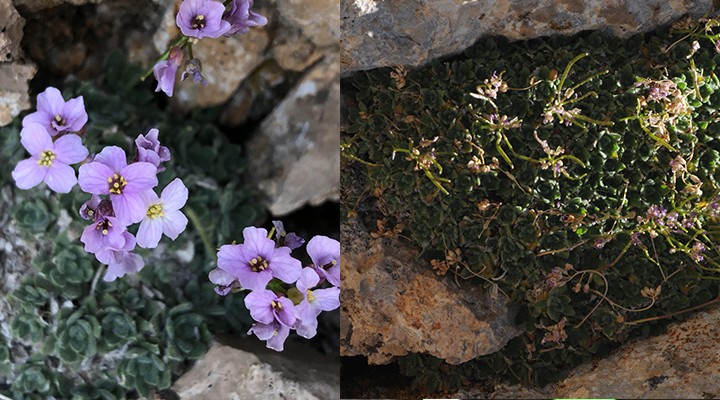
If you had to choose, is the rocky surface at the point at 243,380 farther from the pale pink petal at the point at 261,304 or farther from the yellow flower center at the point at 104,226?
the yellow flower center at the point at 104,226

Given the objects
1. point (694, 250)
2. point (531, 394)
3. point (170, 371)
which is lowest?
point (170, 371)

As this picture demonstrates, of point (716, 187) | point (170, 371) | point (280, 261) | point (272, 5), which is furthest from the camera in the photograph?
point (272, 5)

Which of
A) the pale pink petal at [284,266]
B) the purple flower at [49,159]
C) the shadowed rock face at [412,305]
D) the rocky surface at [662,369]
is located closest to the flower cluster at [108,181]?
the purple flower at [49,159]

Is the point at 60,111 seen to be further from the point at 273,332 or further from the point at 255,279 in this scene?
the point at 273,332

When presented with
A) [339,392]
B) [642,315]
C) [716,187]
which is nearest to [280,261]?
[339,392]

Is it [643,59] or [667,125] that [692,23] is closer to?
[643,59]

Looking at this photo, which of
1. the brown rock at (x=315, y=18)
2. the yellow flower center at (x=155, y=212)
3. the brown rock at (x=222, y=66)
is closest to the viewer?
the yellow flower center at (x=155, y=212)
